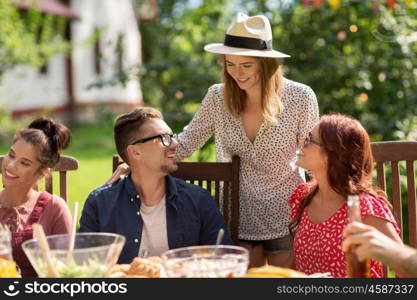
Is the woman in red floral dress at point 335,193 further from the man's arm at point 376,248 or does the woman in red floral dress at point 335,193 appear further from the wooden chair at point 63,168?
the wooden chair at point 63,168

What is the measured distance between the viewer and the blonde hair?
3.49 metres

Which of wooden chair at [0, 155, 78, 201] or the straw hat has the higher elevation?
the straw hat

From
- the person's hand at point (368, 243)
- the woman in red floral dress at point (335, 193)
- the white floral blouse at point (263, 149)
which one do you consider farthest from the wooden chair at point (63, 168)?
the person's hand at point (368, 243)

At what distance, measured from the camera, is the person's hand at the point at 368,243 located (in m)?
1.95

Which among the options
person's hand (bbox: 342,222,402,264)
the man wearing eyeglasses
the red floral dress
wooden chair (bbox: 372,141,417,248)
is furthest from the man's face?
person's hand (bbox: 342,222,402,264)

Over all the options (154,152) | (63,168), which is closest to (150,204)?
(154,152)

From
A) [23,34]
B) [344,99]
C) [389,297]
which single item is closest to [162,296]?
[389,297]

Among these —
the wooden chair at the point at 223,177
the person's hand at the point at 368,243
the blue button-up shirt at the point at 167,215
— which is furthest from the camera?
the wooden chair at the point at 223,177

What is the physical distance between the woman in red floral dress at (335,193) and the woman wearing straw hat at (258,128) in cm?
59

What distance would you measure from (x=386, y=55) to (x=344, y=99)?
1.67 feet

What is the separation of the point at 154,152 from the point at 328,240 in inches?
33.1

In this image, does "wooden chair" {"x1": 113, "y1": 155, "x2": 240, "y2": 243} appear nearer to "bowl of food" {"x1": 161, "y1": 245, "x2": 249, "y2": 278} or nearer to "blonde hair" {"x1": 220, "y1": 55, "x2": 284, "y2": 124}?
"blonde hair" {"x1": 220, "y1": 55, "x2": 284, "y2": 124}

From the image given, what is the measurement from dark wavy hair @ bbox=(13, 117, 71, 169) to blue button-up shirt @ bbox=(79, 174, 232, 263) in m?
0.28

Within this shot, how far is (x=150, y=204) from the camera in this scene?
10.4 ft
